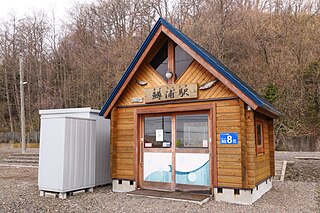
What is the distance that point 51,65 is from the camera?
3098 centimetres

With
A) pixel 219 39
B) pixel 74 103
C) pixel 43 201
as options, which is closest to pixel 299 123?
pixel 219 39

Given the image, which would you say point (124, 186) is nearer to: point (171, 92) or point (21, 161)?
point (171, 92)

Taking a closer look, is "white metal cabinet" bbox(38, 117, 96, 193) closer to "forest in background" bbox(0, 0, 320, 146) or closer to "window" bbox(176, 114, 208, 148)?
"window" bbox(176, 114, 208, 148)

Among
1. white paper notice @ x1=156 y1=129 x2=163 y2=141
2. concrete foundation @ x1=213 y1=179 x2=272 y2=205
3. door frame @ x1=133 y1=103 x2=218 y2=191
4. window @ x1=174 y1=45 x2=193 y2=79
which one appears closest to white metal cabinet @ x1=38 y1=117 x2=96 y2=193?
door frame @ x1=133 y1=103 x2=218 y2=191

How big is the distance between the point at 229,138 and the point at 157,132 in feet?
6.80

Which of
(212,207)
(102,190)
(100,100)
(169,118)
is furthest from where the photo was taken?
(100,100)

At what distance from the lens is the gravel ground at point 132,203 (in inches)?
245

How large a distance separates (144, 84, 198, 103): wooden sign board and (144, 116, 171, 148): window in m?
0.58

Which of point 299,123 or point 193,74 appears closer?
point 193,74

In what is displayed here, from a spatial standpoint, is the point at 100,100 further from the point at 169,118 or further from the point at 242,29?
the point at 169,118

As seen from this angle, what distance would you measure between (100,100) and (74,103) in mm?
4079

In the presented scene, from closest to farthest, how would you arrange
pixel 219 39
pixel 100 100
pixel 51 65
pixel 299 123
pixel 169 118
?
pixel 169 118, pixel 299 123, pixel 219 39, pixel 100 100, pixel 51 65

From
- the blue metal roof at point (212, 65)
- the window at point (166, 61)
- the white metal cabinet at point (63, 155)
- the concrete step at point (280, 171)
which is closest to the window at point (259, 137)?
the blue metal roof at point (212, 65)

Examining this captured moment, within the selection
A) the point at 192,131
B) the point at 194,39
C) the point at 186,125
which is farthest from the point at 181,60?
the point at 194,39
